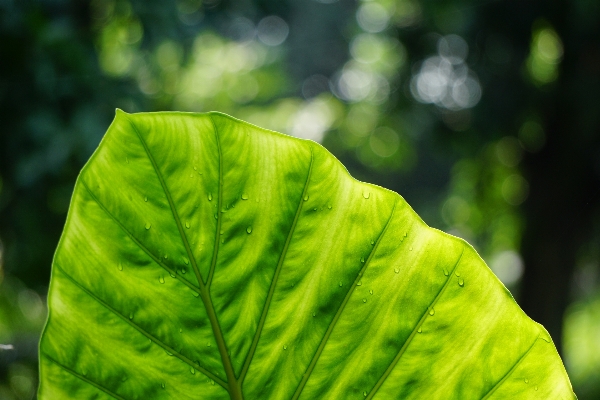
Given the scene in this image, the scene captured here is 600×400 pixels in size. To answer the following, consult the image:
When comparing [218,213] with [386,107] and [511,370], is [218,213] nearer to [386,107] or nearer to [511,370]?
[511,370]

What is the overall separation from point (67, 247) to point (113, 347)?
0.26ft

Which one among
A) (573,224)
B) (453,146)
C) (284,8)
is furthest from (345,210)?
(453,146)

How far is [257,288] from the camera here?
0.39 m

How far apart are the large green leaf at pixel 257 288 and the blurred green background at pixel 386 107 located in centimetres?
145

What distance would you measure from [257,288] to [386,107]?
401 cm

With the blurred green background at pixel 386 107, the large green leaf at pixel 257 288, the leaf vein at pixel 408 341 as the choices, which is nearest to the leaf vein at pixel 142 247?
the large green leaf at pixel 257 288

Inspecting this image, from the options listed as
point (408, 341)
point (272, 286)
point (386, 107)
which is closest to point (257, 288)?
point (272, 286)

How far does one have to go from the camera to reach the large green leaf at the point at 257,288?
1.14 feet

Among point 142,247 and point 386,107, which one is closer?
point 142,247

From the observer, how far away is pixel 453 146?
3.78 metres

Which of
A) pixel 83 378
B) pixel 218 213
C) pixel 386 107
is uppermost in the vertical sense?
pixel 218 213

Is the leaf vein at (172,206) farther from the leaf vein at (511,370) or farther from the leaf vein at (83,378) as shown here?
the leaf vein at (511,370)

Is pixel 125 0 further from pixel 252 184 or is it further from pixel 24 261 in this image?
pixel 252 184

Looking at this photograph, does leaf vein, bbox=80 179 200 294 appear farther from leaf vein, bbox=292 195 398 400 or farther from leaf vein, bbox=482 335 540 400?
leaf vein, bbox=482 335 540 400
